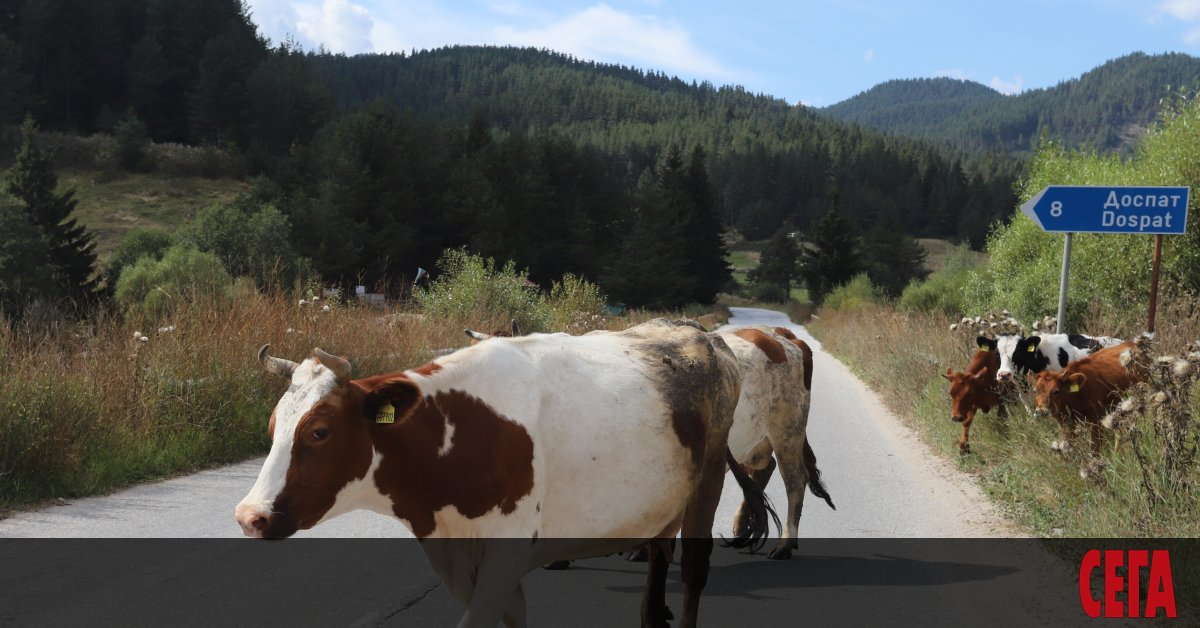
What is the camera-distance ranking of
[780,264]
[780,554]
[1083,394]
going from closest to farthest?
1. [780,554]
2. [1083,394]
3. [780,264]

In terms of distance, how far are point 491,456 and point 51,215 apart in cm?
6328

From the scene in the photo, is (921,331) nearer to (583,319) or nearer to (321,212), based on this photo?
(583,319)

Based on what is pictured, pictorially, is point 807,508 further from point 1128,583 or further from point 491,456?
point 491,456

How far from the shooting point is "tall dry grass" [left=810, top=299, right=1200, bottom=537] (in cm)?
646

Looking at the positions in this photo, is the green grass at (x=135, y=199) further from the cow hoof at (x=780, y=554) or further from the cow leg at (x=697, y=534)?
the cow leg at (x=697, y=534)

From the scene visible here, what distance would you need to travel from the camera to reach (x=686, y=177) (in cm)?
7669

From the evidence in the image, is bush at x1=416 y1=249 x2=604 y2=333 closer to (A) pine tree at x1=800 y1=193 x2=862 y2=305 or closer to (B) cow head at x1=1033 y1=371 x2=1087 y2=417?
(B) cow head at x1=1033 y1=371 x2=1087 y2=417

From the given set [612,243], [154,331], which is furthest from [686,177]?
[154,331]

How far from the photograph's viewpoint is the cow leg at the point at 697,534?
180 inches

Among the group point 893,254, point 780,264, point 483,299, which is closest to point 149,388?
point 483,299

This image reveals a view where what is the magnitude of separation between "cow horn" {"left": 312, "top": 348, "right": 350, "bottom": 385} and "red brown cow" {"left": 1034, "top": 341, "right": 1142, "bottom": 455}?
6841 millimetres

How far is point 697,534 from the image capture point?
461 cm

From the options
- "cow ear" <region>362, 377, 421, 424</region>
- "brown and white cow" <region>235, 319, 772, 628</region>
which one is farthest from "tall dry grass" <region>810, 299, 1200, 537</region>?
"cow ear" <region>362, 377, 421, 424</region>

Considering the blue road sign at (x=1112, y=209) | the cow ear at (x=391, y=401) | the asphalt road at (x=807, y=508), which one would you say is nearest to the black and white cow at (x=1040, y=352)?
the blue road sign at (x=1112, y=209)
